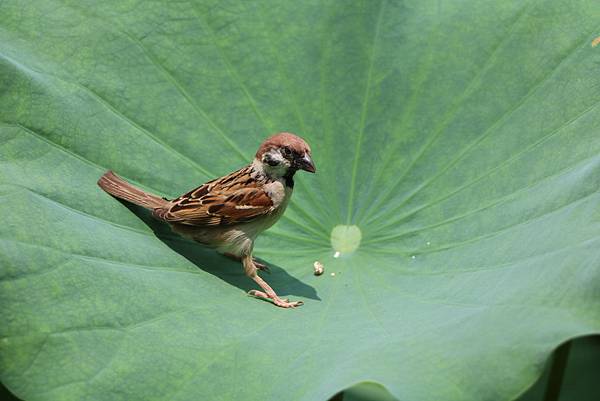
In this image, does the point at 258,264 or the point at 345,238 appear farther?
the point at 345,238

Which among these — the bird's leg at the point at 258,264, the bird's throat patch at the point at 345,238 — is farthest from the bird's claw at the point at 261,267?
the bird's throat patch at the point at 345,238

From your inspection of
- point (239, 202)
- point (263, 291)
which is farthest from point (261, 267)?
point (239, 202)

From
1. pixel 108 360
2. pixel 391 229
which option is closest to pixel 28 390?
pixel 108 360

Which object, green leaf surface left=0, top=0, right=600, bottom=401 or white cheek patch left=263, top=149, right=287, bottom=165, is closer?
green leaf surface left=0, top=0, right=600, bottom=401

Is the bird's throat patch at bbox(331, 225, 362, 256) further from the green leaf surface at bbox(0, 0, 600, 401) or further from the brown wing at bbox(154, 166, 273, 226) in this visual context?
the brown wing at bbox(154, 166, 273, 226)

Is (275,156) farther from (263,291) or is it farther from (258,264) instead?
(263,291)

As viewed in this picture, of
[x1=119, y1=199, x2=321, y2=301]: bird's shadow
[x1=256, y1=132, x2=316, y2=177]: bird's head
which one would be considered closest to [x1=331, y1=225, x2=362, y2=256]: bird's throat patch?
[x1=119, y1=199, x2=321, y2=301]: bird's shadow

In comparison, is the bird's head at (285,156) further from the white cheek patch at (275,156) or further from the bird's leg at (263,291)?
the bird's leg at (263,291)

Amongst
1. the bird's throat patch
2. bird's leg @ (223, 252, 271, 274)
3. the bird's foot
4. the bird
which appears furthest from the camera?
the bird's throat patch
